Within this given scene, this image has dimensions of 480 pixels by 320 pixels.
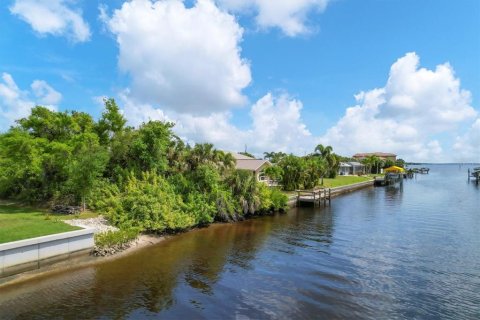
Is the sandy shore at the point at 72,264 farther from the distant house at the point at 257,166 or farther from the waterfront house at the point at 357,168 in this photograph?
the waterfront house at the point at 357,168

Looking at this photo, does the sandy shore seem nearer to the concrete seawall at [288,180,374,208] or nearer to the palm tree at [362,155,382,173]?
the concrete seawall at [288,180,374,208]

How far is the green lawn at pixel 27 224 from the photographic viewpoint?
1456 centimetres

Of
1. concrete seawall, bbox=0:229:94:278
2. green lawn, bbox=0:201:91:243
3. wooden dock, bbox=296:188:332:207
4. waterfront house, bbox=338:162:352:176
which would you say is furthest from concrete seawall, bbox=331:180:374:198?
concrete seawall, bbox=0:229:94:278

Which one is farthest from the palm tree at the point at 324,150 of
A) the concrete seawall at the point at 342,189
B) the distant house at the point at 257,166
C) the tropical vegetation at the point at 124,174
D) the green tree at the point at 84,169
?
the green tree at the point at 84,169

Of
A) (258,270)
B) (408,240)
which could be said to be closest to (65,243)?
(258,270)

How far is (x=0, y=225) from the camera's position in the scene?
16.3 m

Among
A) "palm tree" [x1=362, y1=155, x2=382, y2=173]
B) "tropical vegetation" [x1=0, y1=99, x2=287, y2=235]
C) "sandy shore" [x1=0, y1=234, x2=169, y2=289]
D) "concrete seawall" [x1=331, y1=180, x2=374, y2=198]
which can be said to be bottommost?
"sandy shore" [x1=0, y1=234, x2=169, y2=289]

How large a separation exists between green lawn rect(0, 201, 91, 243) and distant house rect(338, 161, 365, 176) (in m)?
81.1

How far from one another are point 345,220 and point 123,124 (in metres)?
24.5

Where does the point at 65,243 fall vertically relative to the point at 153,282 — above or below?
above

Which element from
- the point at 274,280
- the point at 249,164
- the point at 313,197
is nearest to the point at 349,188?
the point at 313,197

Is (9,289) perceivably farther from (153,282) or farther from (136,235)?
(136,235)

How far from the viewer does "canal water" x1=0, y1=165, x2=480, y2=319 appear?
11.5 m

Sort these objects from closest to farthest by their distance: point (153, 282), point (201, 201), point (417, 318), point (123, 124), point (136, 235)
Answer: point (417, 318)
point (153, 282)
point (136, 235)
point (201, 201)
point (123, 124)
